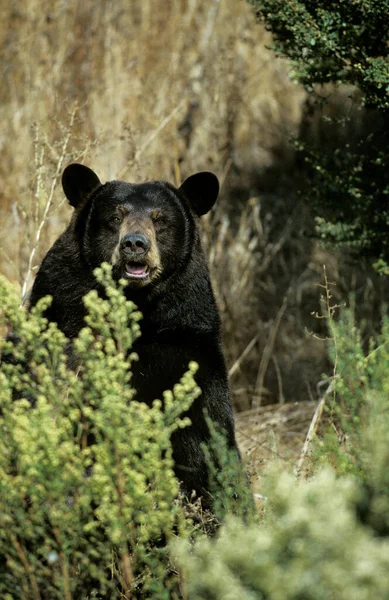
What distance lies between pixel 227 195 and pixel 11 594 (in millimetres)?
6819

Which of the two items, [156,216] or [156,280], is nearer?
[156,280]

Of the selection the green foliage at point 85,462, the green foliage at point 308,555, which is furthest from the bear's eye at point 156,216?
the green foliage at point 308,555

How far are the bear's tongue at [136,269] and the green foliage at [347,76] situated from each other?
189cm

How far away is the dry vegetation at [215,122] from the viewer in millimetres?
9305

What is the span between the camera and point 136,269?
5.09 metres

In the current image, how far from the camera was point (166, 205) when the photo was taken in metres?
5.57

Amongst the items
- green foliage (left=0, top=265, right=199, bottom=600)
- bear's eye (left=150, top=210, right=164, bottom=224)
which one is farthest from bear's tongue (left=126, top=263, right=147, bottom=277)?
green foliage (left=0, top=265, right=199, bottom=600)

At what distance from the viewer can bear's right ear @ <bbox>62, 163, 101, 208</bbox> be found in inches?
215

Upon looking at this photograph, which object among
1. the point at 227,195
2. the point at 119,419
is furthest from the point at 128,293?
the point at 227,195

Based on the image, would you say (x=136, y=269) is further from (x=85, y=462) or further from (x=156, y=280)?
(x=85, y=462)

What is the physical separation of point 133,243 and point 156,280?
28cm

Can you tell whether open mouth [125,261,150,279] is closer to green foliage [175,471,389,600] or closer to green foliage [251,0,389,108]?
green foliage [251,0,389,108]

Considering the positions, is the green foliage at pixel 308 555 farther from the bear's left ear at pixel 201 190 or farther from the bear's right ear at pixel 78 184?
the bear's left ear at pixel 201 190

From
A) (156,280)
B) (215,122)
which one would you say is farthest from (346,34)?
(215,122)
